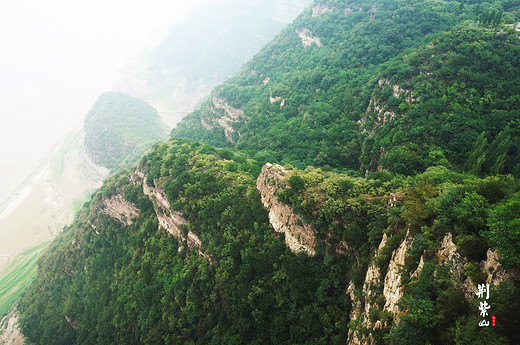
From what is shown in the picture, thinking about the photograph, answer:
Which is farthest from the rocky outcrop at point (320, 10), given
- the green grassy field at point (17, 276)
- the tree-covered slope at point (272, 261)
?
the green grassy field at point (17, 276)

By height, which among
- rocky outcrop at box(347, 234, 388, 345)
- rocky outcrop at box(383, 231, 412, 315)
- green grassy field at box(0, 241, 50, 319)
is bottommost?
→ green grassy field at box(0, 241, 50, 319)

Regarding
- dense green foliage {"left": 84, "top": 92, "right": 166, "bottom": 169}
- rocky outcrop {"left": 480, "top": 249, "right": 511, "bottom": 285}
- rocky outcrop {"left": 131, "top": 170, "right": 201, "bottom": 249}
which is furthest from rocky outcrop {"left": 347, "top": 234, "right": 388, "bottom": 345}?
dense green foliage {"left": 84, "top": 92, "right": 166, "bottom": 169}

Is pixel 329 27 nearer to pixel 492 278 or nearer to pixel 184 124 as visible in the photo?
pixel 184 124

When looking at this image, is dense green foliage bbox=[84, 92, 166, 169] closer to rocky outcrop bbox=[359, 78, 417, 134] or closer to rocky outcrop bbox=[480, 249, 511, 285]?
rocky outcrop bbox=[359, 78, 417, 134]

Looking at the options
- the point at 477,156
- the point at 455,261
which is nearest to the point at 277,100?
the point at 477,156

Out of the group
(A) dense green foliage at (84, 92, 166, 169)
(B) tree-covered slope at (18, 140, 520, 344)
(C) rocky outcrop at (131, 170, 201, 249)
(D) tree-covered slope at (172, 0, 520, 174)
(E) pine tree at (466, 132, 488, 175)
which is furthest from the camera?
(A) dense green foliage at (84, 92, 166, 169)

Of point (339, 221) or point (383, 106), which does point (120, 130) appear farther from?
point (339, 221)

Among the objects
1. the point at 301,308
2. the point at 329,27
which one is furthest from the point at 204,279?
the point at 329,27
